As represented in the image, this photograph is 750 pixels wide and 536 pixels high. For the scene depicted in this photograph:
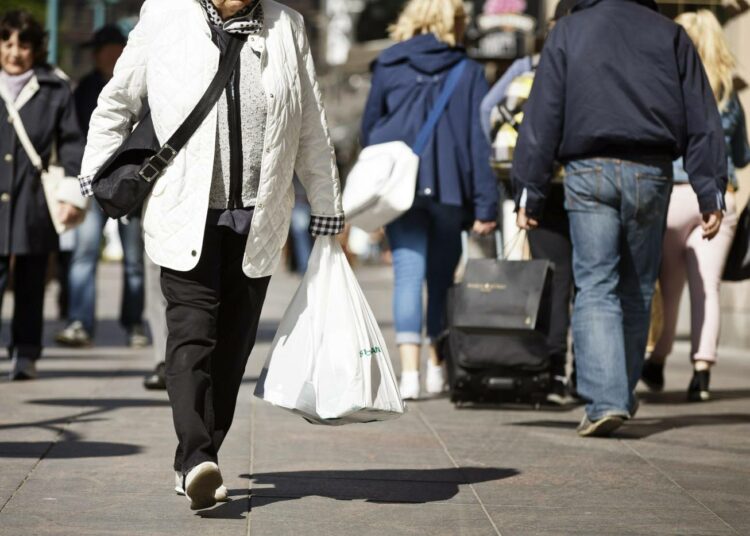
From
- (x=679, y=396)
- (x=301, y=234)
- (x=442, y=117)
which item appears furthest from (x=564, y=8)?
(x=301, y=234)

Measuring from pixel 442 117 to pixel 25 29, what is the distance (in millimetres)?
2638

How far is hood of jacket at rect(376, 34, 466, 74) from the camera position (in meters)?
8.80

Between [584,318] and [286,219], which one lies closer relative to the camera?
[286,219]

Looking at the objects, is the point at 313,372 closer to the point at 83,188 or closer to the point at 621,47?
the point at 83,188

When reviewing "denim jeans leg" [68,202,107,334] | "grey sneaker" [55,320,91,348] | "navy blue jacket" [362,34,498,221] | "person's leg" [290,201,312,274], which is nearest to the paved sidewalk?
"navy blue jacket" [362,34,498,221]

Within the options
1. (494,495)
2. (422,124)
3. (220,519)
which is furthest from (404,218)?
(220,519)

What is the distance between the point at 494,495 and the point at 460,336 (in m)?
2.49

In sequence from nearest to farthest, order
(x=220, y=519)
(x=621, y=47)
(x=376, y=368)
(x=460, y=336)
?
(x=220, y=519)
(x=376, y=368)
(x=621, y=47)
(x=460, y=336)

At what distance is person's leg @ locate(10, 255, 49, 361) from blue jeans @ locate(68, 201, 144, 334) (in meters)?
2.42

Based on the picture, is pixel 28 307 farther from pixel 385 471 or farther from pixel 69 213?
pixel 385 471

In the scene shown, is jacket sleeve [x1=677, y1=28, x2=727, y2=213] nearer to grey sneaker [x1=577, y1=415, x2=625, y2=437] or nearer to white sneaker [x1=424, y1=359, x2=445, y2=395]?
grey sneaker [x1=577, y1=415, x2=625, y2=437]

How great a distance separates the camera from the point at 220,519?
202 inches

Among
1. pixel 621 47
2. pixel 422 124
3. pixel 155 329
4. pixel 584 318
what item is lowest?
pixel 155 329

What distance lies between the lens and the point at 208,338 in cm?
530
